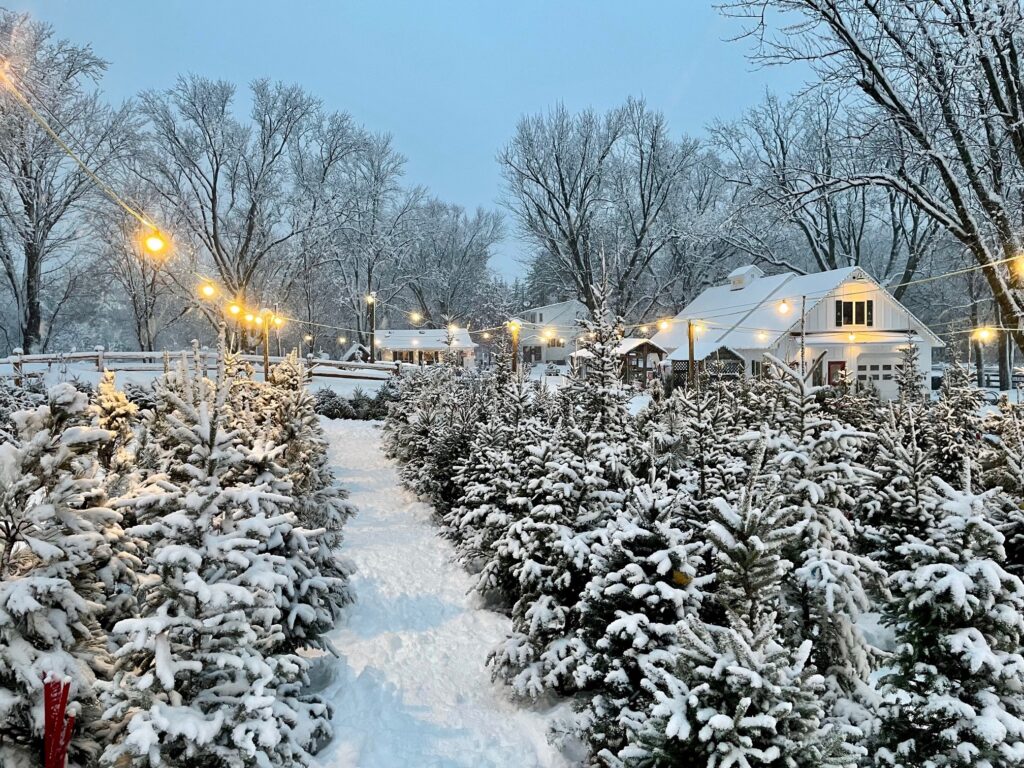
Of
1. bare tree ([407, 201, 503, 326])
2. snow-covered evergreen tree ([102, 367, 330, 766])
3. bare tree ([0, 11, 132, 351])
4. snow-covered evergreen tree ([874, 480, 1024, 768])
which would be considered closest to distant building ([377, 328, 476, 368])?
bare tree ([407, 201, 503, 326])

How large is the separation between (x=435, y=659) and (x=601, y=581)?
2815 millimetres

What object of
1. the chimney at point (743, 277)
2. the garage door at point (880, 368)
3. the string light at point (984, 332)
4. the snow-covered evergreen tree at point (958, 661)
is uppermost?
the chimney at point (743, 277)

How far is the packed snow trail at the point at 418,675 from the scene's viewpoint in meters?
4.74

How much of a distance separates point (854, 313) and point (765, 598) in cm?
2969

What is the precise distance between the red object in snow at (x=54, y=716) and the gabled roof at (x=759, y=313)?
93.4 ft

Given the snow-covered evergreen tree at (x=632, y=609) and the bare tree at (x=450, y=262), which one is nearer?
the snow-covered evergreen tree at (x=632, y=609)

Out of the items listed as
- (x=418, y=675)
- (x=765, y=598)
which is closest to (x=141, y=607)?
(x=418, y=675)

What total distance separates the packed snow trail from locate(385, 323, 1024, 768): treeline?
358mm

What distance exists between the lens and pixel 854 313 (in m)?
28.8

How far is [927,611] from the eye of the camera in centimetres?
361

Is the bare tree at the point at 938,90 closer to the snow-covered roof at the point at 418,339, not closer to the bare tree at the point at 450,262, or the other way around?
the snow-covered roof at the point at 418,339

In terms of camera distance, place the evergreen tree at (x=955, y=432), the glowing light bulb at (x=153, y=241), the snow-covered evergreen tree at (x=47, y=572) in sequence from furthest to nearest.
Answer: the evergreen tree at (x=955, y=432), the glowing light bulb at (x=153, y=241), the snow-covered evergreen tree at (x=47, y=572)

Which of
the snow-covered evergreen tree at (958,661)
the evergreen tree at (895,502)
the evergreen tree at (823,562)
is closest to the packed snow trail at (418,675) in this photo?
the evergreen tree at (823,562)

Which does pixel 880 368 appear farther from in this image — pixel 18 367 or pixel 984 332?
pixel 18 367
